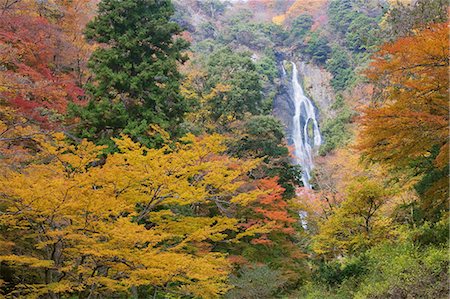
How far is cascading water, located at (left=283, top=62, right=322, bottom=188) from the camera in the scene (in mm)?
32125

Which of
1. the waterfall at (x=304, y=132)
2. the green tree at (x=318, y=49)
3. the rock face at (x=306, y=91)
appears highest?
the green tree at (x=318, y=49)

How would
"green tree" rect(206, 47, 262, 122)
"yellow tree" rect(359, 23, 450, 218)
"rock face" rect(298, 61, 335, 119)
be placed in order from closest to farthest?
"yellow tree" rect(359, 23, 450, 218), "green tree" rect(206, 47, 262, 122), "rock face" rect(298, 61, 335, 119)

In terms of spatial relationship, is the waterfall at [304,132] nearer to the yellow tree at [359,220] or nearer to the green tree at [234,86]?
the green tree at [234,86]

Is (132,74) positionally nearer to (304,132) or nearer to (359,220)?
(359,220)

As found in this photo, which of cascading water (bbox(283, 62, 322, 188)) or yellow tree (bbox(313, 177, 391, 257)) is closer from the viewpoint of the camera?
yellow tree (bbox(313, 177, 391, 257))

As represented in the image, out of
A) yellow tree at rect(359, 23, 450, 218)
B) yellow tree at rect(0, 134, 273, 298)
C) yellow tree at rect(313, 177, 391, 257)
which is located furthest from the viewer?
yellow tree at rect(313, 177, 391, 257)

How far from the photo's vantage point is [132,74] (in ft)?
39.8

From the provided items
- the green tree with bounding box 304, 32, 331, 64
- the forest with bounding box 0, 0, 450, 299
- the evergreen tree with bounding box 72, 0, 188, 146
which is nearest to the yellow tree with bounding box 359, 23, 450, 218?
the forest with bounding box 0, 0, 450, 299

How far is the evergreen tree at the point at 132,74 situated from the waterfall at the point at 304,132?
65.3 feet

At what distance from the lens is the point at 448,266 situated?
6.28m

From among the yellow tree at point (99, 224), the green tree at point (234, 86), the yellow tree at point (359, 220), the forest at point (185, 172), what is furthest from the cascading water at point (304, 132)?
the yellow tree at point (99, 224)

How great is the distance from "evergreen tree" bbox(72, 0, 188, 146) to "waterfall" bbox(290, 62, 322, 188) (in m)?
19.9

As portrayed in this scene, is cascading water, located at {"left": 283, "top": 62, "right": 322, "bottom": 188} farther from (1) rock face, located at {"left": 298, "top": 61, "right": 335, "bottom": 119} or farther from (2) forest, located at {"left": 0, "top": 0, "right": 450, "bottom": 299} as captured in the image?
(2) forest, located at {"left": 0, "top": 0, "right": 450, "bottom": 299}

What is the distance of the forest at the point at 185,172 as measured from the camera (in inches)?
236
